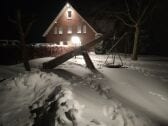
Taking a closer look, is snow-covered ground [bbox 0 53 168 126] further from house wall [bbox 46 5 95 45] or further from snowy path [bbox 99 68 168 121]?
house wall [bbox 46 5 95 45]

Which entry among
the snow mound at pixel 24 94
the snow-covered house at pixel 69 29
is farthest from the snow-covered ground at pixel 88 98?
the snow-covered house at pixel 69 29

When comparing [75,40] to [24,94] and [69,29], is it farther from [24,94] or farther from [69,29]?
[24,94]

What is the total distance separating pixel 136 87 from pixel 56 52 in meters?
18.3

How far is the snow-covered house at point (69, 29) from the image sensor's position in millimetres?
42938

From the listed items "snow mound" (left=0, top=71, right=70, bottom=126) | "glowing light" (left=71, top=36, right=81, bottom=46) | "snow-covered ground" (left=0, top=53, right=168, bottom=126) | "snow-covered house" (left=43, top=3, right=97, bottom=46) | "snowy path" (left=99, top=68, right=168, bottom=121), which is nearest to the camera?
"snow-covered ground" (left=0, top=53, right=168, bottom=126)

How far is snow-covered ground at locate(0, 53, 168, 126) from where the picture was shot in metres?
8.30

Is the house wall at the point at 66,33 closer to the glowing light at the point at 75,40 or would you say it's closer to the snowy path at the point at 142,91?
the glowing light at the point at 75,40

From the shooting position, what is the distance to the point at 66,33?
4491 centimetres

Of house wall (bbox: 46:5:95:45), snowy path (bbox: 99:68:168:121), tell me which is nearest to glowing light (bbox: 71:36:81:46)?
house wall (bbox: 46:5:95:45)

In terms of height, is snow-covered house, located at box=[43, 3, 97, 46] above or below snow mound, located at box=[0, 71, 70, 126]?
above

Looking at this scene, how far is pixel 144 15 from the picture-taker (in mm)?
27438

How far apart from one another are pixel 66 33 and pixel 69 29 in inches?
35.0

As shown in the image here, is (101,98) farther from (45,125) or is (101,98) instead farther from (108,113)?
(45,125)

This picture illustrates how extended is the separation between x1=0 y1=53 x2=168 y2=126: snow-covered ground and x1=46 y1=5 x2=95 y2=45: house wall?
27459 millimetres
